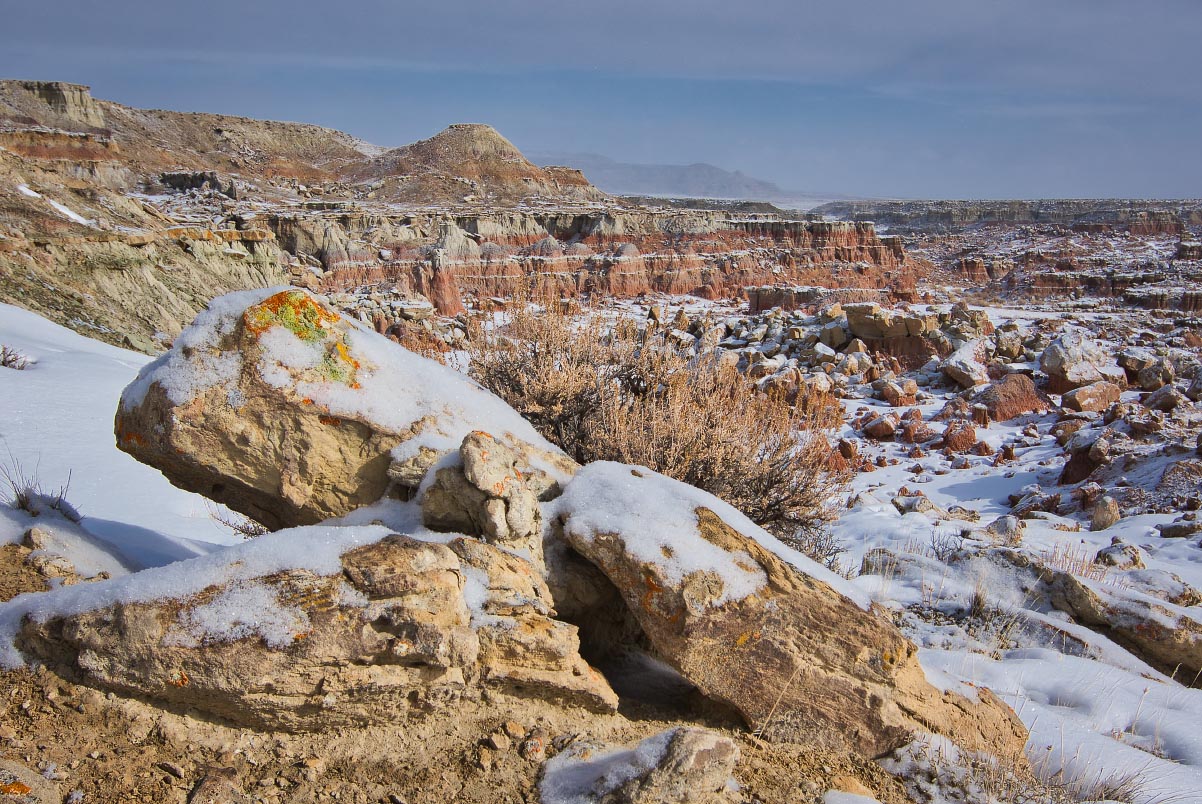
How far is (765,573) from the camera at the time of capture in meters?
3.02

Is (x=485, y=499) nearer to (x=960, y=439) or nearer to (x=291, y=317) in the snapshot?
(x=291, y=317)

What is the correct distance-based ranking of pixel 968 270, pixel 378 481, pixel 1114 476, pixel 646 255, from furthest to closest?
pixel 968 270 → pixel 646 255 → pixel 1114 476 → pixel 378 481

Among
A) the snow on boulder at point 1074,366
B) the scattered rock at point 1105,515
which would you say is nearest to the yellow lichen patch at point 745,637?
the scattered rock at point 1105,515

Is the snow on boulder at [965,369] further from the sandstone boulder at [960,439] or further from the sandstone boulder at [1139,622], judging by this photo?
the sandstone boulder at [1139,622]

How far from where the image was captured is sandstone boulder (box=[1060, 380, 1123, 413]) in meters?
16.4

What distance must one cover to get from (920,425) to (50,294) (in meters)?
18.0

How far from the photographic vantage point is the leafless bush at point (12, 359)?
6660mm

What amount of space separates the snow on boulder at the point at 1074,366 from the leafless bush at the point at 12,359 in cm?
2015

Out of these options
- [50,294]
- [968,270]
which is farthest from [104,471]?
[968,270]

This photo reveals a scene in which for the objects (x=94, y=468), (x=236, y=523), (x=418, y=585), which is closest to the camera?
(x=418, y=585)

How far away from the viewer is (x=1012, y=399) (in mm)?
16969

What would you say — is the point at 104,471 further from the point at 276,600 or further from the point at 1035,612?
the point at 1035,612

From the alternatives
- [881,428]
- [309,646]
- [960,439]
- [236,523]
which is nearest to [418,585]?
[309,646]

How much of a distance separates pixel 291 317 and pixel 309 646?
172 centimetres
